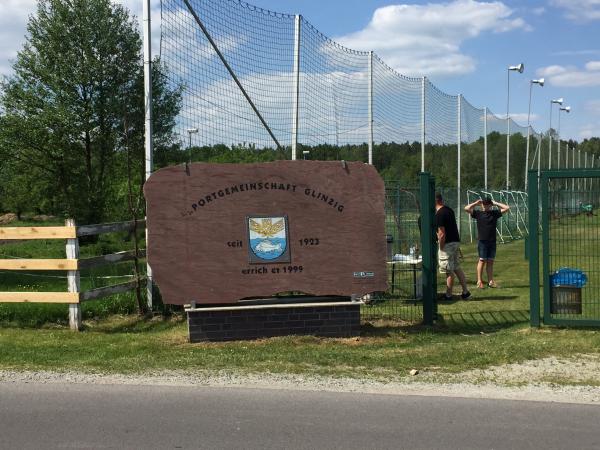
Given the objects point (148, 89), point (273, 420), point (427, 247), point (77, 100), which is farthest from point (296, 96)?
point (77, 100)

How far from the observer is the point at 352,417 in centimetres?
550

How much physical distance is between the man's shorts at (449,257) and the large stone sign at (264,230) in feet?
11.5

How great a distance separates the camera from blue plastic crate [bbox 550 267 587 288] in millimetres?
8742

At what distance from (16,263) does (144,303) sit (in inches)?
85.4

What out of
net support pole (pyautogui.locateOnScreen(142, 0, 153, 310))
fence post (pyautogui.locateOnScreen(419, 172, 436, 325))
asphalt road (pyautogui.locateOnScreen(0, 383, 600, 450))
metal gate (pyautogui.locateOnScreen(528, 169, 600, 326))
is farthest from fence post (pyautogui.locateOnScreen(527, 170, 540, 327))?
net support pole (pyautogui.locateOnScreen(142, 0, 153, 310))

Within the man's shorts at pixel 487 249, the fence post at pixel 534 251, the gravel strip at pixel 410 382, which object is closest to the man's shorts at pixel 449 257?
the man's shorts at pixel 487 249

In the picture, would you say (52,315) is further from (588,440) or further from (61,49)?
(61,49)

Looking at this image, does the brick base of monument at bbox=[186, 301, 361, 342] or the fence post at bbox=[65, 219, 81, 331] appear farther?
the fence post at bbox=[65, 219, 81, 331]

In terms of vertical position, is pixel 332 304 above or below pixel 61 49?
below

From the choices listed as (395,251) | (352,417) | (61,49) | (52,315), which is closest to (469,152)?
(395,251)

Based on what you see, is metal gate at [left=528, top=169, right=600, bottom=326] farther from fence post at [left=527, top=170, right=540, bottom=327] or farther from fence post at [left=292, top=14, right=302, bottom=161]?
fence post at [left=292, top=14, right=302, bottom=161]

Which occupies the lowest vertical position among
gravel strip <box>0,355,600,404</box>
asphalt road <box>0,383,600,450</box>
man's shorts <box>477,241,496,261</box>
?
asphalt road <box>0,383,600,450</box>

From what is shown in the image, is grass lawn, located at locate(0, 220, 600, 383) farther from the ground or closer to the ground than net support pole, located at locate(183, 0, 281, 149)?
closer to the ground

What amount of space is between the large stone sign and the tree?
21.7 meters
